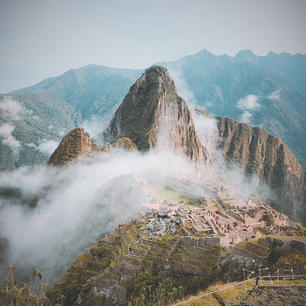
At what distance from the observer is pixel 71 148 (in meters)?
89.1

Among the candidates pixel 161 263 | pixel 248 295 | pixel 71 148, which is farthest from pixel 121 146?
pixel 248 295

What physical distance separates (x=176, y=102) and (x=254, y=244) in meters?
141

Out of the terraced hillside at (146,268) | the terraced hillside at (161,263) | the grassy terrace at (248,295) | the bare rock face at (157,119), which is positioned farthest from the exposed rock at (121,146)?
the grassy terrace at (248,295)

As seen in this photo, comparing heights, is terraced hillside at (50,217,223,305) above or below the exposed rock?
above

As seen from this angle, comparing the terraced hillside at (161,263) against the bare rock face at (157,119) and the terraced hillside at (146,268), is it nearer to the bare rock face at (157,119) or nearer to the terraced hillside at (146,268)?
the terraced hillside at (146,268)

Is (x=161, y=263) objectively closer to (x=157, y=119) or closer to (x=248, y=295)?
(x=248, y=295)

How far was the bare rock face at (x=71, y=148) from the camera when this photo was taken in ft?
286

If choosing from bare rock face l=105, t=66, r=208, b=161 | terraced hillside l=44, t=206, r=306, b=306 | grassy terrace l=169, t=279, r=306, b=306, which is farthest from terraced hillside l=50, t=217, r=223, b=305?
bare rock face l=105, t=66, r=208, b=161

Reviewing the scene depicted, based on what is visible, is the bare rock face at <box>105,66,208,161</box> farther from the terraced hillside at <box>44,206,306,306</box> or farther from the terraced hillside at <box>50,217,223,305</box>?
the terraced hillside at <box>50,217,223,305</box>

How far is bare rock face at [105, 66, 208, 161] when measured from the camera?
433ft

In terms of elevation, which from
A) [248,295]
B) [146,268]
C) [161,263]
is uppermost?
[248,295]

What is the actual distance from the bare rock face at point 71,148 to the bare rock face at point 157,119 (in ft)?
116

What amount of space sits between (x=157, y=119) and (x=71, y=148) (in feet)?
190

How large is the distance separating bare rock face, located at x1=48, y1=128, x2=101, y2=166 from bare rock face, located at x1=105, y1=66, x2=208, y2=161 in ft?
116
